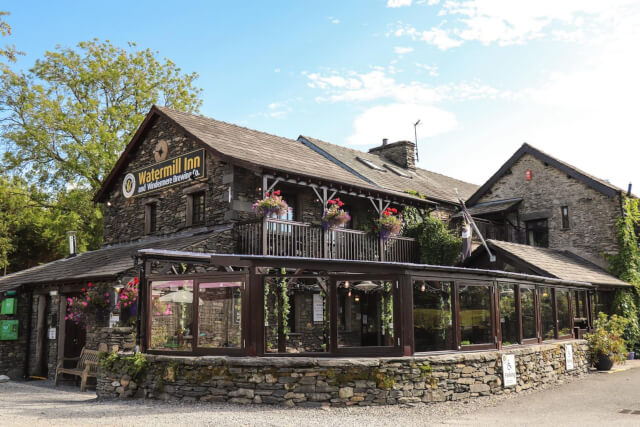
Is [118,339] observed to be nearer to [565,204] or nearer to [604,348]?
[604,348]

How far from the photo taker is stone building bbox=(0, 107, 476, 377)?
593 inches

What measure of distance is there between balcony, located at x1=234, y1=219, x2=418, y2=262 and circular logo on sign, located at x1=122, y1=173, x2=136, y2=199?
593 centimetres

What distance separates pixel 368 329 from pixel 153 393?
4508 mm

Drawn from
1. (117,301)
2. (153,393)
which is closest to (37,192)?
(117,301)

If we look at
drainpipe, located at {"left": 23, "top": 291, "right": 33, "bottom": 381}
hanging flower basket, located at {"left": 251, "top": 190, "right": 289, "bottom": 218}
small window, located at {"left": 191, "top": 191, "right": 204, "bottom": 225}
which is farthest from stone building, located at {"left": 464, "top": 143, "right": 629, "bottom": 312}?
drainpipe, located at {"left": 23, "top": 291, "right": 33, "bottom": 381}

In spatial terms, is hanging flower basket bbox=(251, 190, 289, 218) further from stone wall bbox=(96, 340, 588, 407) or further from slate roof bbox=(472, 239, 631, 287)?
slate roof bbox=(472, 239, 631, 287)

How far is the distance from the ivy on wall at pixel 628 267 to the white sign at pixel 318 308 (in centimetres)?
993

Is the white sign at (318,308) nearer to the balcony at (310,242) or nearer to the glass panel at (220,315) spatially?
the balcony at (310,242)

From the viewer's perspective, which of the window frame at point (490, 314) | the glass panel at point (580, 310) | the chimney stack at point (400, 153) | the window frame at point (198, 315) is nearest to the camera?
the window frame at point (198, 315)

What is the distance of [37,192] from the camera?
88.0 feet

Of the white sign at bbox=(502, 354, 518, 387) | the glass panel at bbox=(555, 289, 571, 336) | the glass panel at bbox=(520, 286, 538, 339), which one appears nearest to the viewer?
the white sign at bbox=(502, 354, 518, 387)

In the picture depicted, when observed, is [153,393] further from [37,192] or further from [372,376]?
[37,192]

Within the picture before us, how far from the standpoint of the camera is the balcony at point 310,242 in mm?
14734

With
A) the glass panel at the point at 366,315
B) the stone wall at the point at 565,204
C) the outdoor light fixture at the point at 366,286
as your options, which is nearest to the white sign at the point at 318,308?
the glass panel at the point at 366,315
